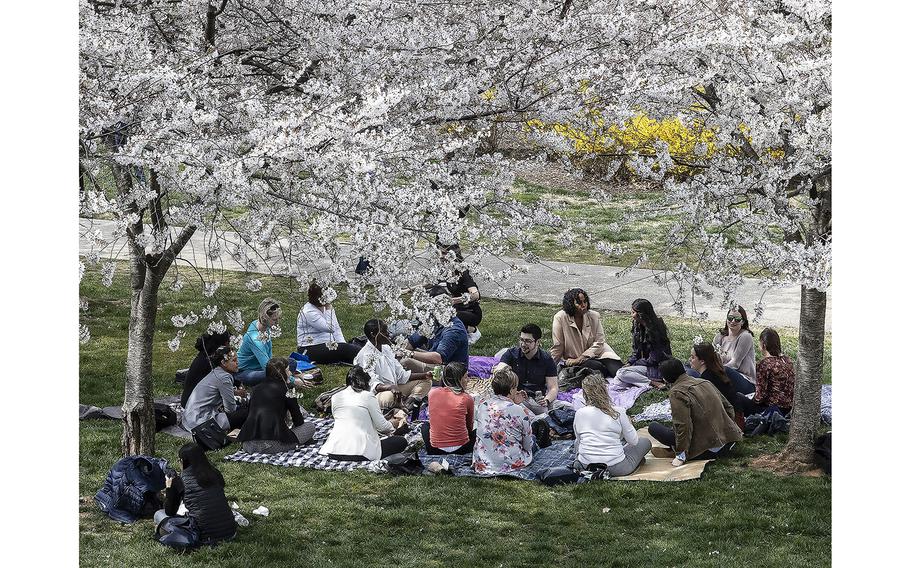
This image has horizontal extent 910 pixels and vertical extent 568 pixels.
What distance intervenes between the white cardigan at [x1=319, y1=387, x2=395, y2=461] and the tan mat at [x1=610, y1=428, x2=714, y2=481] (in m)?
1.91

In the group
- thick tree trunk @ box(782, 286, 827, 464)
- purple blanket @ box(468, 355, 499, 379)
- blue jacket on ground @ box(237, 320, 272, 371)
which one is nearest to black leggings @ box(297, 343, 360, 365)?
blue jacket on ground @ box(237, 320, 272, 371)

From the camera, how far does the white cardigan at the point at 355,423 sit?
26.9ft

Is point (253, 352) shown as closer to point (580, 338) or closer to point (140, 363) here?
point (140, 363)

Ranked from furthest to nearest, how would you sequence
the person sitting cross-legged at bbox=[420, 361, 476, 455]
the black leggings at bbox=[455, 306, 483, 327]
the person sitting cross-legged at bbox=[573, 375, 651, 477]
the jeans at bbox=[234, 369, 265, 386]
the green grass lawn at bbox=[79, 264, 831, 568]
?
the black leggings at bbox=[455, 306, 483, 327]
the jeans at bbox=[234, 369, 265, 386]
the person sitting cross-legged at bbox=[420, 361, 476, 455]
the person sitting cross-legged at bbox=[573, 375, 651, 477]
the green grass lawn at bbox=[79, 264, 831, 568]

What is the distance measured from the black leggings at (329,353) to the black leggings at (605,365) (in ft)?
7.86

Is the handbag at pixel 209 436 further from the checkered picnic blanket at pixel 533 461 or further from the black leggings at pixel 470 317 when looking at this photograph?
the black leggings at pixel 470 317

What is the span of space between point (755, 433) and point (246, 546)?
4.45 meters

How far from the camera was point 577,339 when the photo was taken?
34.6 ft

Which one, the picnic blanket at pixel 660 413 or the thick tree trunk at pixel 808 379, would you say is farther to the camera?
the picnic blanket at pixel 660 413

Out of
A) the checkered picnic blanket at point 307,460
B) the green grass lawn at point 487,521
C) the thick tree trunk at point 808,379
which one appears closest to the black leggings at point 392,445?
the checkered picnic blanket at point 307,460

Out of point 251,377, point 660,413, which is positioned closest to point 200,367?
point 251,377

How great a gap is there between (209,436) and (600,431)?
3174 mm

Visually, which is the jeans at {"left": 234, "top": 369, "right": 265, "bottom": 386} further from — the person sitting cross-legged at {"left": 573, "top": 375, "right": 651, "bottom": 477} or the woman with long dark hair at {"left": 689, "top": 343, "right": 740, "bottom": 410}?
the woman with long dark hair at {"left": 689, "top": 343, "right": 740, "bottom": 410}

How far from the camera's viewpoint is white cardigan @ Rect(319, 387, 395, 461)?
8.20 m
